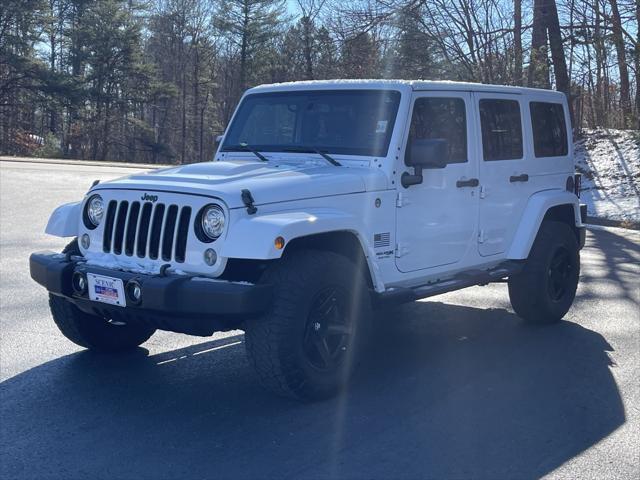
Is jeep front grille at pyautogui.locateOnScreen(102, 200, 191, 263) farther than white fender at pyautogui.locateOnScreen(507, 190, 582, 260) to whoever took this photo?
No

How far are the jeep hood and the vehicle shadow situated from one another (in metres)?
1.31

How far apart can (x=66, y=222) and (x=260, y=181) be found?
1.47m

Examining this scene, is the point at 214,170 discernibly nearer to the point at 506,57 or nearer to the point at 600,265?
the point at 600,265

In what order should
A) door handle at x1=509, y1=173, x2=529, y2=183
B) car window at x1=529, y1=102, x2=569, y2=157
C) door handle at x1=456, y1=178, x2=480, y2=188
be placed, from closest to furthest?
door handle at x1=456, y1=178, x2=480, y2=188 < door handle at x1=509, y1=173, x2=529, y2=183 < car window at x1=529, y1=102, x2=569, y2=157

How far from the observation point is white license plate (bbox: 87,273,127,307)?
5230 mm

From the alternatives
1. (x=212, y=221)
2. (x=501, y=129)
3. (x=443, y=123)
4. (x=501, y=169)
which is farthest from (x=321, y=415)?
(x=501, y=129)

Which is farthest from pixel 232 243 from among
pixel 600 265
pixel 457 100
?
pixel 600 265

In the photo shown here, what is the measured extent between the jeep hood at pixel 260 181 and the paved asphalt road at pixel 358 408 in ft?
4.29

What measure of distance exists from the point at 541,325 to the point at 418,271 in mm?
1975

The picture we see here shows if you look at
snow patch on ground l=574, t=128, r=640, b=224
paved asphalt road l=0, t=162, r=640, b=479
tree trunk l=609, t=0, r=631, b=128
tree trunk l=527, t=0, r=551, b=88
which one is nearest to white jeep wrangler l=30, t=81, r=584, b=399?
paved asphalt road l=0, t=162, r=640, b=479

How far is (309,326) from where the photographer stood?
5.38 m

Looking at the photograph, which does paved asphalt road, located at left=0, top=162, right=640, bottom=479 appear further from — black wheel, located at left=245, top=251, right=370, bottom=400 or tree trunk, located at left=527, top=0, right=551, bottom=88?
tree trunk, located at left=527, top=0, right=551, bottom=88

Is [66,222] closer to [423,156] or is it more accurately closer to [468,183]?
[423,156]

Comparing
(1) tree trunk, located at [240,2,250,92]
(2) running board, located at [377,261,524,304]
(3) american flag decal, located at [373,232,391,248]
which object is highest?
(1) tree trunk, located at [240,2,250,92]
